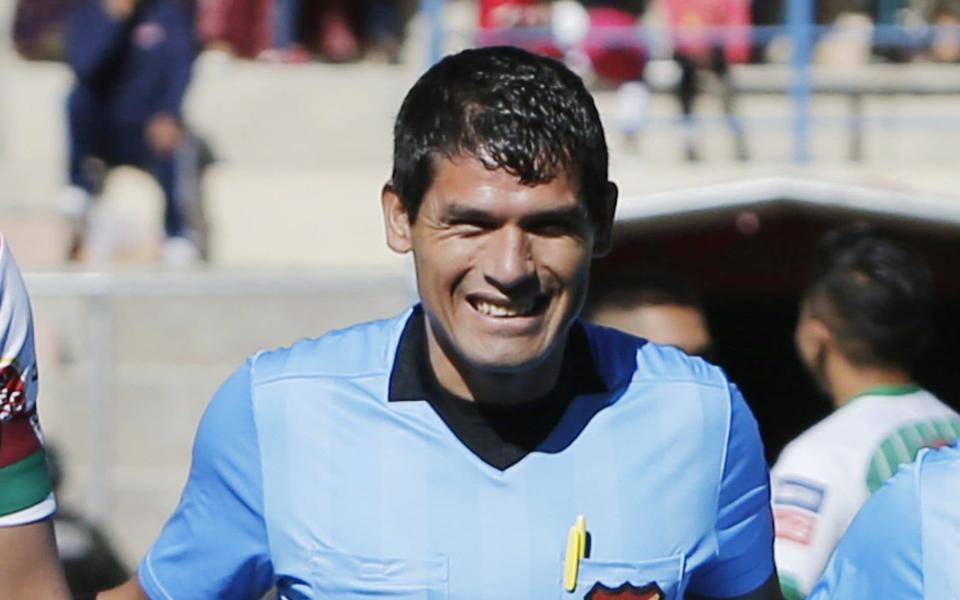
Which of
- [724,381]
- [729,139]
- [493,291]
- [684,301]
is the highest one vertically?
[493,291]

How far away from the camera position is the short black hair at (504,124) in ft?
9.49

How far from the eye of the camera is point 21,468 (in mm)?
2854

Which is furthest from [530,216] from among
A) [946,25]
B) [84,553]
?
[946,25]

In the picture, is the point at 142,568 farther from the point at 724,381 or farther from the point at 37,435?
the point at 724,381

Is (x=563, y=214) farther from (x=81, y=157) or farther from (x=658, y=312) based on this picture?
(x=81, y=157)

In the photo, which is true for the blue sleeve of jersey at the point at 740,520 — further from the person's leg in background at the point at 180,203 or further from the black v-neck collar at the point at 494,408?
the person's leg in background at the point at 180,203

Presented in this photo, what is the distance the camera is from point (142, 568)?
125 inches

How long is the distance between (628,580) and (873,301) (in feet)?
5.58

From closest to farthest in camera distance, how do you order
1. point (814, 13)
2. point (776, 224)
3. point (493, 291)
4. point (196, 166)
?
point (493, 291) < point (776, 224) < point (196, 166) < point (814, 13)

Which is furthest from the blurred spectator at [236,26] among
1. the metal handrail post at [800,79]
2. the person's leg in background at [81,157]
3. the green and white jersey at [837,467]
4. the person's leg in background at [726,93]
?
the green and white jersey at [837,467]

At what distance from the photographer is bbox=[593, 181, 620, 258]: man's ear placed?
2.97m

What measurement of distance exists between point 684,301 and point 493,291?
204 centimetres

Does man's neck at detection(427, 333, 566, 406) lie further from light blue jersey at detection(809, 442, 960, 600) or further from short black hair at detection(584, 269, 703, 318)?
short black hair at detection(584, 269, 703, 318)

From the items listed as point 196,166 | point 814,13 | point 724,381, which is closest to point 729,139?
point 814,13
